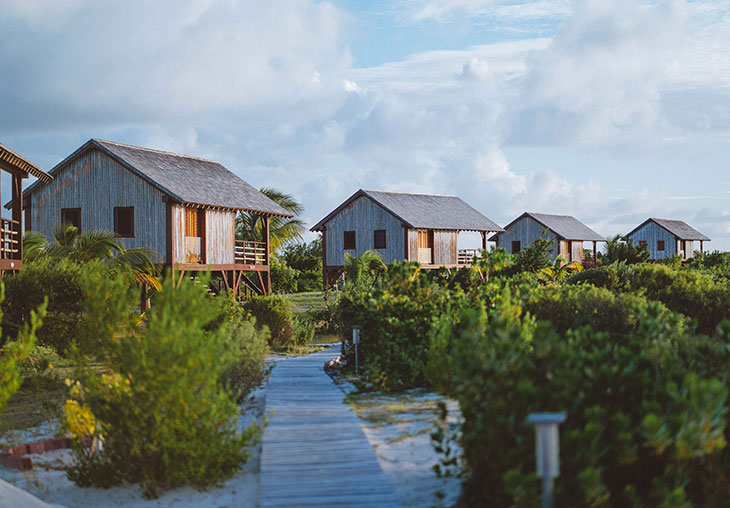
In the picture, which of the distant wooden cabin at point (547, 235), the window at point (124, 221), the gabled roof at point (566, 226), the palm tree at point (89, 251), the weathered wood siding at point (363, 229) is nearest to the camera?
the palm tree at point (89, 251)

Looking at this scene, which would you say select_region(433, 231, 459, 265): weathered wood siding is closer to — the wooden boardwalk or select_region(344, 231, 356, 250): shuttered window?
select_region(344, 231, 356, 250): shuttered window

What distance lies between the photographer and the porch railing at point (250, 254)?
28.1m

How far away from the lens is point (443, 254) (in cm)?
3900

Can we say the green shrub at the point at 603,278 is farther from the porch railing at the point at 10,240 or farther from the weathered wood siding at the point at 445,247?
the weathered wood siding at the point at 445,247

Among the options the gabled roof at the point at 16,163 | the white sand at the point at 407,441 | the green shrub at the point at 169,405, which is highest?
the gabled roof at the point at 16,163

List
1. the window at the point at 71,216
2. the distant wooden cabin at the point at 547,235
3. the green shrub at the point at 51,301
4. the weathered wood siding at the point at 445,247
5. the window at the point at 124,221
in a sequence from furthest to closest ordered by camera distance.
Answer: the distant wooden cabin at the point at 547,235 < the weathered wood siding at the point at 445,247 < the window at the point at 71,216 < the window at the point at 124,221 < the green shrub at the point at 51,301

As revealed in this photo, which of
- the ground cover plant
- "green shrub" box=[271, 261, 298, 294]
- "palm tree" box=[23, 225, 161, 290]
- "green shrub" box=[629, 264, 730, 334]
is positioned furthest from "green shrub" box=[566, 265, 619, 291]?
"green shrub" box=[271, 261, 298, 294]

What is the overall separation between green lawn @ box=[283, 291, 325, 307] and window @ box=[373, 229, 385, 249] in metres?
4.23

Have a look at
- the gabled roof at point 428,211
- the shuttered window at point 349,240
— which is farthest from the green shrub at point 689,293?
the shuttered window at point 349,240

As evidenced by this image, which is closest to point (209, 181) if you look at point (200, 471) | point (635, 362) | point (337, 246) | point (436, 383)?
point (337, 246)

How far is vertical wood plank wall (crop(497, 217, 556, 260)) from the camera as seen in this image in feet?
173

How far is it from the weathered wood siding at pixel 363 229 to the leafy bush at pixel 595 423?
30.0m

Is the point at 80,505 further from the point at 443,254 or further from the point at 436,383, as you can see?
the point at 443,254

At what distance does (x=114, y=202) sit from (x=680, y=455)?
72.9 ft
